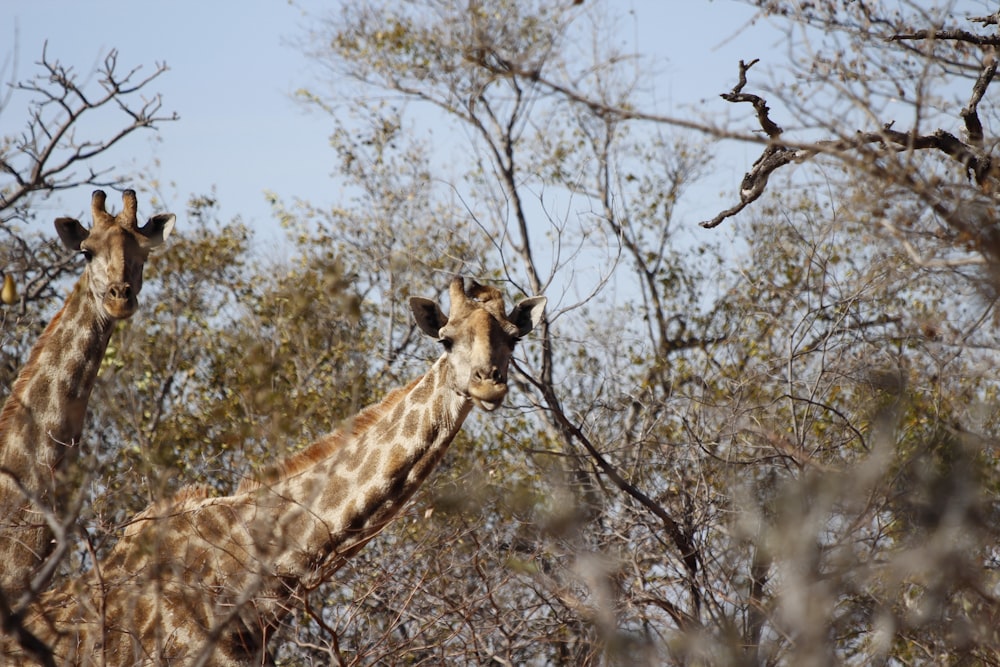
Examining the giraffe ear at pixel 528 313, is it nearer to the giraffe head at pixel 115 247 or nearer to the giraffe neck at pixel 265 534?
the giraffe neck at pixel 265 534

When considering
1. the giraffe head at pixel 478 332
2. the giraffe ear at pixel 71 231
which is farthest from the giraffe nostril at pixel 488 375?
the giraffe ear at pixel 71 231

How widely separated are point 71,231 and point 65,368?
3.93ft

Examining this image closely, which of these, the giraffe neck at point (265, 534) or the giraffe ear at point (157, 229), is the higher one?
the giraffe ear at point (157, 229)

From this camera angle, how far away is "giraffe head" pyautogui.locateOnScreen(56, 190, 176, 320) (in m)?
7.68

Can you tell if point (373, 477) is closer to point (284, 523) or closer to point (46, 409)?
point (284, 523)

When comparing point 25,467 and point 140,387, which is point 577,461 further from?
point 140,387

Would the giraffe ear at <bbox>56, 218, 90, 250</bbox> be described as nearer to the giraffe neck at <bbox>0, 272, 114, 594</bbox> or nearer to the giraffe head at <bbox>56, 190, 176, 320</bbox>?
the giraffe head at <bbox>56, 190, 176, 320</bbox>

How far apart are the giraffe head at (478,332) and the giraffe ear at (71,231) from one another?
8.54 ft

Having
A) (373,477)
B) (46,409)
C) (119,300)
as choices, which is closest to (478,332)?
(373,477)

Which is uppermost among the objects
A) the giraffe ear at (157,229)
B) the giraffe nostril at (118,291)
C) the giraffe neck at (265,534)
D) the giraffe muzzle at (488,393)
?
the giraffe ear at (157,229)

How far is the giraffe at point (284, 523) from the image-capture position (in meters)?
6.28

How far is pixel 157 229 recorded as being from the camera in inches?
336

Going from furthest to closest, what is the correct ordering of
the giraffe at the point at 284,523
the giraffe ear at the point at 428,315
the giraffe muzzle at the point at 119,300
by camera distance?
1. the giraffe muzzle at the point at 119,300
2. the giraffe ear at the point at 428,315
3. the giraffe at the point at 284,523

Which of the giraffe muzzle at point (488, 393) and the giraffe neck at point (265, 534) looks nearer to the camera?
the giraffe neck at point (265, 534)
